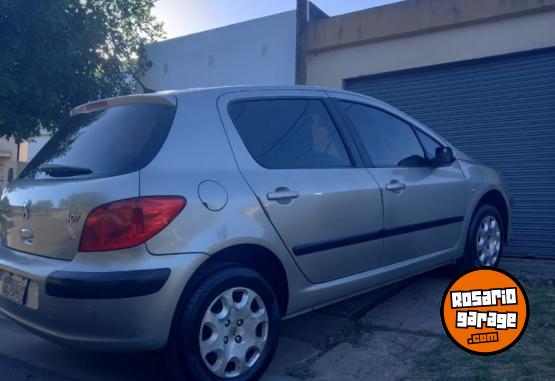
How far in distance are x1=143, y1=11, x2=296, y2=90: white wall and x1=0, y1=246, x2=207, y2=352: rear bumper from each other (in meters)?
7.68

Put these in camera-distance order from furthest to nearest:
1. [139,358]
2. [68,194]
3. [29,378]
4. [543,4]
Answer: [543,4], [139,358], [29,378], [68,194]

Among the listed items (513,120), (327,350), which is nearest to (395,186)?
(327,350)

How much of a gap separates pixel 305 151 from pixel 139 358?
1737 mm

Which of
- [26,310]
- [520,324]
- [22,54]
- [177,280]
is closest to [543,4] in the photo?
[520,324]

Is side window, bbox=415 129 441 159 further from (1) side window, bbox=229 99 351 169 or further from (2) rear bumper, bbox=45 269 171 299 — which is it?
(2) rear bumper, bbox=45 269 171 299

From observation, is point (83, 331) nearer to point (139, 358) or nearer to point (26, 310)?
point (26, 310)

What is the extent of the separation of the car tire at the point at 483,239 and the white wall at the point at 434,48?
2982mm

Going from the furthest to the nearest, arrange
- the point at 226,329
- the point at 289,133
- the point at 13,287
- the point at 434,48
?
the point at 434,48
the point at 289,133
the point at 13,287
the point at 226,329

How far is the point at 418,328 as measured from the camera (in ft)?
12.9

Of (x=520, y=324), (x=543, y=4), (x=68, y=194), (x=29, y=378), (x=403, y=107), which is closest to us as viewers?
(x=520, y=324)

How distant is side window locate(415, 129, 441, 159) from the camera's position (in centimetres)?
467

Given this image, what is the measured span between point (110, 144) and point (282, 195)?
1.02m

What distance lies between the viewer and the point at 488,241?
17.2ft

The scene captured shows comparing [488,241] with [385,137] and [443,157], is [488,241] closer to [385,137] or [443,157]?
[443,157]
